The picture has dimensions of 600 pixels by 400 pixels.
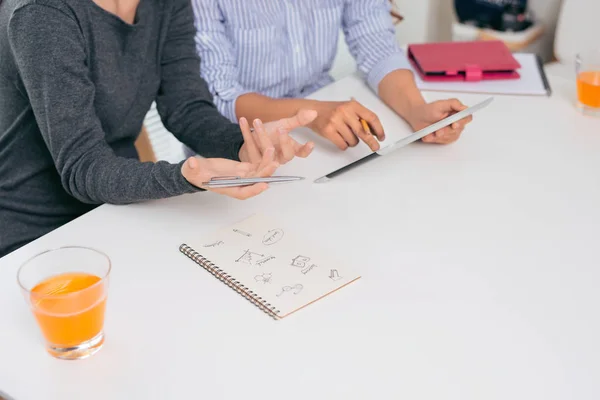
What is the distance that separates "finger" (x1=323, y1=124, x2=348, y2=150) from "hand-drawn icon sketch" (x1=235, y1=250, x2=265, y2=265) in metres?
0.33

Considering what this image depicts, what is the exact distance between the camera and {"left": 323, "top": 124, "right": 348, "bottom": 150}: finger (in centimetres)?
121

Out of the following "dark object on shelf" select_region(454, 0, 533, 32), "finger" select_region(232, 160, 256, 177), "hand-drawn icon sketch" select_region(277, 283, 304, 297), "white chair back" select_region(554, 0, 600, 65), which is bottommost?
"dark object on shelf" select_region(454, 0, 533, 32)

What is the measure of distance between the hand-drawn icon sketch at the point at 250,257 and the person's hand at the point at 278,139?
146 millimetres

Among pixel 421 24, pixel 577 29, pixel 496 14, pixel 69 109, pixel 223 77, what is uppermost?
pixel 69 109

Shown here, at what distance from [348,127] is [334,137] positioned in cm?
3

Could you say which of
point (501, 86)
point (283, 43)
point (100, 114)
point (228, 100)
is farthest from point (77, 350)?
point (501, 86)

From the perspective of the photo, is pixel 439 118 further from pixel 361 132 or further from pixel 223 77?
pixel 223 77

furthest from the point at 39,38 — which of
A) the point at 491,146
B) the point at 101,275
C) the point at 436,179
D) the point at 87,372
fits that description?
the point at 491,146

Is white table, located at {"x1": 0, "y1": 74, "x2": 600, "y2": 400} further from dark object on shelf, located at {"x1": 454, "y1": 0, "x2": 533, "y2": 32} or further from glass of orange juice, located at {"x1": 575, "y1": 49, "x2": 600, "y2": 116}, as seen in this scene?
dark object on shelf, located at {"x1": 454, "y1": 0, "x2": 533, "y2": 32}

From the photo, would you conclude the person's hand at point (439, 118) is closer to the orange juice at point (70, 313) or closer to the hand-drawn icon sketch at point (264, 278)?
the hand-drawn icon sketch at point (264, 278)

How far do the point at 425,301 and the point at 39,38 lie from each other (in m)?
0.66

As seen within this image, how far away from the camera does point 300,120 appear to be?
1055 mm

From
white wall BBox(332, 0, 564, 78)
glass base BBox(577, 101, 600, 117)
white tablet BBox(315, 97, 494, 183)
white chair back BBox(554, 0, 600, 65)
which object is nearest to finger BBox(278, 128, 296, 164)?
white tablet BBox(315, 97, 494, 183)

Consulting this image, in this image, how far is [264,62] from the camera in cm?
149
